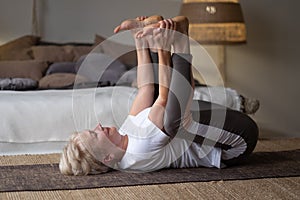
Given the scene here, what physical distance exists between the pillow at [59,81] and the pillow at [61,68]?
219 millimetres

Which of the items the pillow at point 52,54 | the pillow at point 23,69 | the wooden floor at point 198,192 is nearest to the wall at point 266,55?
the pillow at point 52,54

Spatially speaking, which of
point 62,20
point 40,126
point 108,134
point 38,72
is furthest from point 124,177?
point 62,20

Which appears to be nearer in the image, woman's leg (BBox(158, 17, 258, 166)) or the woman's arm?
woman's leg (BBox(158, 17, 258, 166))

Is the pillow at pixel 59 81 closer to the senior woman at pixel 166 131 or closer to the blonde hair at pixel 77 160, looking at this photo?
the senior woman at pixel 166 131

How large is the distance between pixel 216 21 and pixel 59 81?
1.47 m

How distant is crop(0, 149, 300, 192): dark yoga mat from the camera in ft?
7.32

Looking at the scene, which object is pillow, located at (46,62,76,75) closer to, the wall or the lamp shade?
the wall

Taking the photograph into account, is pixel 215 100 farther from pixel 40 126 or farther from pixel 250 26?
pixel 250 26

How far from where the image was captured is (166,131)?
7.76 feet

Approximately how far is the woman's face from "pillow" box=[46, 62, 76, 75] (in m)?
1.67

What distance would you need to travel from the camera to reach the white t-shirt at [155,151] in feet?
7.83

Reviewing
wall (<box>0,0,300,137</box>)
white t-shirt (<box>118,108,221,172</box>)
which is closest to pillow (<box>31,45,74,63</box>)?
wall (<box>0,0,300,137</box>)

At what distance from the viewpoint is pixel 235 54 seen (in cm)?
512

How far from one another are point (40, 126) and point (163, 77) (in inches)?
34.5
